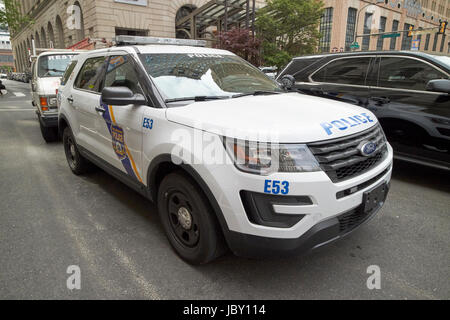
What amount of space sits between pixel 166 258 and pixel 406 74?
12.9ft

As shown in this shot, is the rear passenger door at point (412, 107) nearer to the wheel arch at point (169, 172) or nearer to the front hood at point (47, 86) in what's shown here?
the wheel arch at point (169, 172)

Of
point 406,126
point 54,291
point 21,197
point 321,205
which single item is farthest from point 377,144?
point 21,197

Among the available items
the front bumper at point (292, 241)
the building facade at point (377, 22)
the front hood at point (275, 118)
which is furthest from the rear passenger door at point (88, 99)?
the building facade at point (377, 22)

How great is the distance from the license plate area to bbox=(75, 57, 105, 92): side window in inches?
121

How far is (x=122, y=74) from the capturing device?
10.7 feet

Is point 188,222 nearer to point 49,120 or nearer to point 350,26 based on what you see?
point 49,120

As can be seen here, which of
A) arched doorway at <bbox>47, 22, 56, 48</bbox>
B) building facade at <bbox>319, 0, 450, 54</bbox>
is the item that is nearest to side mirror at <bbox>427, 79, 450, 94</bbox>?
building facade at <bbox>319, 0, 450, 54</bbox>

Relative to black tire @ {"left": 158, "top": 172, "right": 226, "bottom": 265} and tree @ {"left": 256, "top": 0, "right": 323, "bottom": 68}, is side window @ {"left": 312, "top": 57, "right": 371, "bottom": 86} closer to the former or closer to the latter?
black tire @ {"left": 158, "top": 172, "right": 226, "bottom": 265}

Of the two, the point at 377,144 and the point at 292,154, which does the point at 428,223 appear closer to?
the point at 377,144

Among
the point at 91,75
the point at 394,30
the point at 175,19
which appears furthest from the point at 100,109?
the point at 394,30

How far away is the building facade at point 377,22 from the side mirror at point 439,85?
27964mm

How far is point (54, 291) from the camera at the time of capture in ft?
7.77

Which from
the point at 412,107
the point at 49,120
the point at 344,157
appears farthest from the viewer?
the point at 49,120

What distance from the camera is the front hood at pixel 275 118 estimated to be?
204 cm
